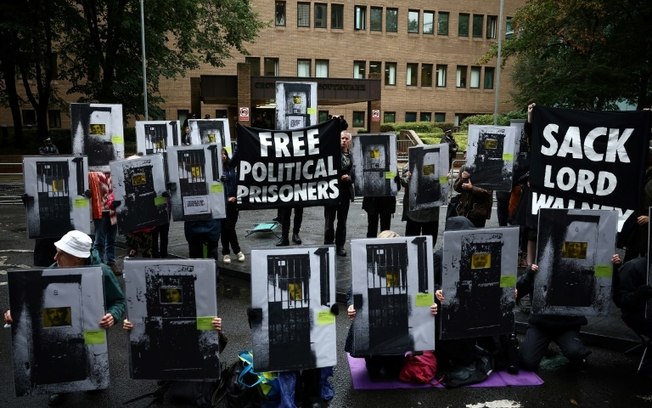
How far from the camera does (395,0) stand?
43.3 metres

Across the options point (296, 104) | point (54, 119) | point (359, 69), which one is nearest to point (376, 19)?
point (359, 69)

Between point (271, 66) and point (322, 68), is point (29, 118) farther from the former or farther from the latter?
point (322, 68)

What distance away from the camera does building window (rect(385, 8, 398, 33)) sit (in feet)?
142

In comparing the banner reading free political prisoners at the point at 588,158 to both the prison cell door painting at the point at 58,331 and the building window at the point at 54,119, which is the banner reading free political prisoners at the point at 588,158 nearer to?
the prison cell door painting at the point at 58,331

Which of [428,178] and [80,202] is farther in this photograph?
[428,178]

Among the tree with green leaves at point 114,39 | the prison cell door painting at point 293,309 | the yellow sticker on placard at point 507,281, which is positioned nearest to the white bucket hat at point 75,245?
the prison cell door painting at point 293,309

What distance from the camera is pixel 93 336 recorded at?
4.71 metres

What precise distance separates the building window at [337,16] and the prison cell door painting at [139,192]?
3619 centimetres

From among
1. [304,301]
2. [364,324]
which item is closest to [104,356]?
[304,301]

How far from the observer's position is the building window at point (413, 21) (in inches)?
1731

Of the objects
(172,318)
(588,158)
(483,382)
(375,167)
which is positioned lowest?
(483,382)

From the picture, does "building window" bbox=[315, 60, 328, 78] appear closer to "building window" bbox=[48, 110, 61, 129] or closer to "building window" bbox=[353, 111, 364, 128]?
"building window" bbox=[353, 111, 364, 128]

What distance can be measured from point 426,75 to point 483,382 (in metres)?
42.0

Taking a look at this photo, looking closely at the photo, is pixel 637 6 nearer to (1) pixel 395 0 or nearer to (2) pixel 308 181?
(2) pixel 308 181
